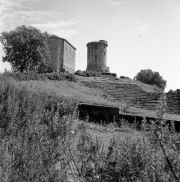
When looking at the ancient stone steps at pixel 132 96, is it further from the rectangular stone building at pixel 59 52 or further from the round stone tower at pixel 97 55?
the round stone tower at pixel 97 55

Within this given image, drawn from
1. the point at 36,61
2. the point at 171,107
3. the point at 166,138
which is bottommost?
the point at 171,107

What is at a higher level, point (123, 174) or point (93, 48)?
point (93, 48)

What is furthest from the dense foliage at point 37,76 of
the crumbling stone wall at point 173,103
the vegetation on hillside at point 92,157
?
the vegetation on hillside at point 92,157

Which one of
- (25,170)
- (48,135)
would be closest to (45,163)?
(25,170)

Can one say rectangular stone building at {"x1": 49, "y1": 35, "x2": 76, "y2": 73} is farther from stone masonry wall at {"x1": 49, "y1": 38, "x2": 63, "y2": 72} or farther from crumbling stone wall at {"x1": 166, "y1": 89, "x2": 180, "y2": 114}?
crumbling stone wall at {"x1": 166, "y1": 89, "x2": 180, "y2": 114}

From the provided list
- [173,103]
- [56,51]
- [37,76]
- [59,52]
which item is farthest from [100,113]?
[59,52]

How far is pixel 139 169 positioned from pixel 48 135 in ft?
4.00

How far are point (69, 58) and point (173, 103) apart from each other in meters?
31.1

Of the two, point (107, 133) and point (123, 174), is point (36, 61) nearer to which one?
point (107, 133)

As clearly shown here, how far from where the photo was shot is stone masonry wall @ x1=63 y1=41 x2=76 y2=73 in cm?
4300

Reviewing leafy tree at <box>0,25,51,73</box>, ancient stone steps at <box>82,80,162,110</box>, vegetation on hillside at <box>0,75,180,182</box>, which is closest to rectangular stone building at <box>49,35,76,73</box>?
leafy tree at <box>0,25,51,73</box>

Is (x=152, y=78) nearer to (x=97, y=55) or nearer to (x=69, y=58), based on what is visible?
(x=97, y=55)

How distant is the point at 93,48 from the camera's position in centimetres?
5553

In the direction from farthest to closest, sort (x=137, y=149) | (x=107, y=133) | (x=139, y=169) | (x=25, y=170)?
(x=107, y=133)
(x=25, y=170)
(x=137, y=149)
(x=139, y=169)
